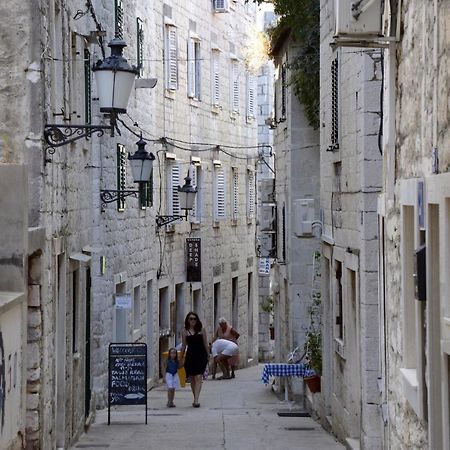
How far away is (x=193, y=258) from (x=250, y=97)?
8.90 metres

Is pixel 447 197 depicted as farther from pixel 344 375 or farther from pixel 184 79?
pixel 184 79

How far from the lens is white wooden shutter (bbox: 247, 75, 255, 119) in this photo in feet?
117

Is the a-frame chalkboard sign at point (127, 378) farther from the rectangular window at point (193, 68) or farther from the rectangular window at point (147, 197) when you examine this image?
the rectangular window at point (193, 68)

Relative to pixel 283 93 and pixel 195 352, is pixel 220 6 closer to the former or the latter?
pixel 283 93

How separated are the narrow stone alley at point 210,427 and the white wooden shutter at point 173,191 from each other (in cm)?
588

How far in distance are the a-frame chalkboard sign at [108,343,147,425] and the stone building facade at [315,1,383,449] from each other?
2497 mm

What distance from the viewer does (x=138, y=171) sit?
17844 mm

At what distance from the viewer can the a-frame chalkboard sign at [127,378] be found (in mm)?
17094

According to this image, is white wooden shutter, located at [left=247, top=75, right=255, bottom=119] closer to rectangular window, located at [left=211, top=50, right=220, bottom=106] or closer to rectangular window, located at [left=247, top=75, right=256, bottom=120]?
rectangular window, located at [left=247, top=75, right=256, bottom=120]

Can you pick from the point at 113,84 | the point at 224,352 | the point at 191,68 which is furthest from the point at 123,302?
the point at 191,68

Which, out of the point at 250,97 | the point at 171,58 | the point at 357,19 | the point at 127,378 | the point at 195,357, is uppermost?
the point at 250,97

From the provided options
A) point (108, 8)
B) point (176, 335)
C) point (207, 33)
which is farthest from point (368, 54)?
point (207, 33)

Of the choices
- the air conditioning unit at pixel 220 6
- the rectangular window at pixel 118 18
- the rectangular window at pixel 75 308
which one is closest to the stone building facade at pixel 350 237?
the rectangular window at pixel 75 308

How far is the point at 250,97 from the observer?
3609cm
